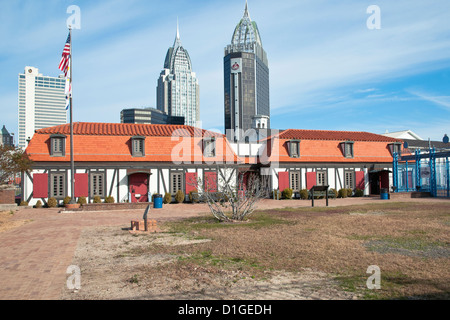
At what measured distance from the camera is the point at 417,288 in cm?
→ 581

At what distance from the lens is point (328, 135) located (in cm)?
3462

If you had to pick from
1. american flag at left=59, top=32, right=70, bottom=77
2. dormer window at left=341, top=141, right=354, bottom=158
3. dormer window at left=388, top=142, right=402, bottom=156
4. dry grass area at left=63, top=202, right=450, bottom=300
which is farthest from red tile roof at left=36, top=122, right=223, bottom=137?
dormer window at left=388, top=142, right=402, bottom=156

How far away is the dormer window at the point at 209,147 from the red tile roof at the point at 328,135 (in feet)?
21.7

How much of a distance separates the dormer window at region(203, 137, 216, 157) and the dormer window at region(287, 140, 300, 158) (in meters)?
7.10

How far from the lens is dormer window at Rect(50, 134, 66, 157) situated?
1006 inches

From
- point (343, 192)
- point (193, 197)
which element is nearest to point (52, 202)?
point (193, 197)

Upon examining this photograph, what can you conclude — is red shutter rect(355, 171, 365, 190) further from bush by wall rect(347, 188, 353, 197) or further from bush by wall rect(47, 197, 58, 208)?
bush by wall rect(47, 197, 58, 208)

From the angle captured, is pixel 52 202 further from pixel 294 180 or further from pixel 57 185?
pixel 294 180

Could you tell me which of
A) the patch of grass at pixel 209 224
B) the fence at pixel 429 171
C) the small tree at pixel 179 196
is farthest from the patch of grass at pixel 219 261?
the fence at pixel 429 171

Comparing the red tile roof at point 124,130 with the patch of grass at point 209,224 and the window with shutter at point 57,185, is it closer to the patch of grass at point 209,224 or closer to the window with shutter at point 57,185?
the window with shutter at point 57,185

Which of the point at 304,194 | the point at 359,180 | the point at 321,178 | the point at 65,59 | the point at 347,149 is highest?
the point at 65,59

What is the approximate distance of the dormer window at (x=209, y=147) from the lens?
95.0 ft

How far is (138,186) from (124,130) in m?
4.92
